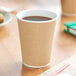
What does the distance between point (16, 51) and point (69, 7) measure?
0.44 metres

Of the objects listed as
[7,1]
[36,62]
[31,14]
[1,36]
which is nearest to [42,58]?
[36,62]

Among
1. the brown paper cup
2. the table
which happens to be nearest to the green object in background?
the table

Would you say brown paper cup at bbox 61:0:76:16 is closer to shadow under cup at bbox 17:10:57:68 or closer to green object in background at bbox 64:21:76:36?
green object in background at bbox 64:21:76:36

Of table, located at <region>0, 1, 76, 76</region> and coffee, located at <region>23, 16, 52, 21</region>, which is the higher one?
coffee, located at <region>23, 16, 52, 21</region>

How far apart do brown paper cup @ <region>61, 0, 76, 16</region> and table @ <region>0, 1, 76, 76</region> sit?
13cm

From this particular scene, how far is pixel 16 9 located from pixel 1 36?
37 centimetres

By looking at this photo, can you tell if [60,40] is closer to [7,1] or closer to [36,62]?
[36,62]

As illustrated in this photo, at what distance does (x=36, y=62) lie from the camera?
2.13 feet

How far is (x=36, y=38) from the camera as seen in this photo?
0.61m

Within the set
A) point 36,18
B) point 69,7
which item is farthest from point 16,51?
point 69,7

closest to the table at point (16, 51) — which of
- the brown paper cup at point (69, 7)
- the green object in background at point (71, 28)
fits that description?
the green object in background at point (71, 28)

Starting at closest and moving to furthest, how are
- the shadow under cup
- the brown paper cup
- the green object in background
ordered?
the shadow under cup → the green object in background → the brown paper cup

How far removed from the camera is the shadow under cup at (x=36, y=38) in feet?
1.95

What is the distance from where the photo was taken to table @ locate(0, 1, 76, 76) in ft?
2.15
